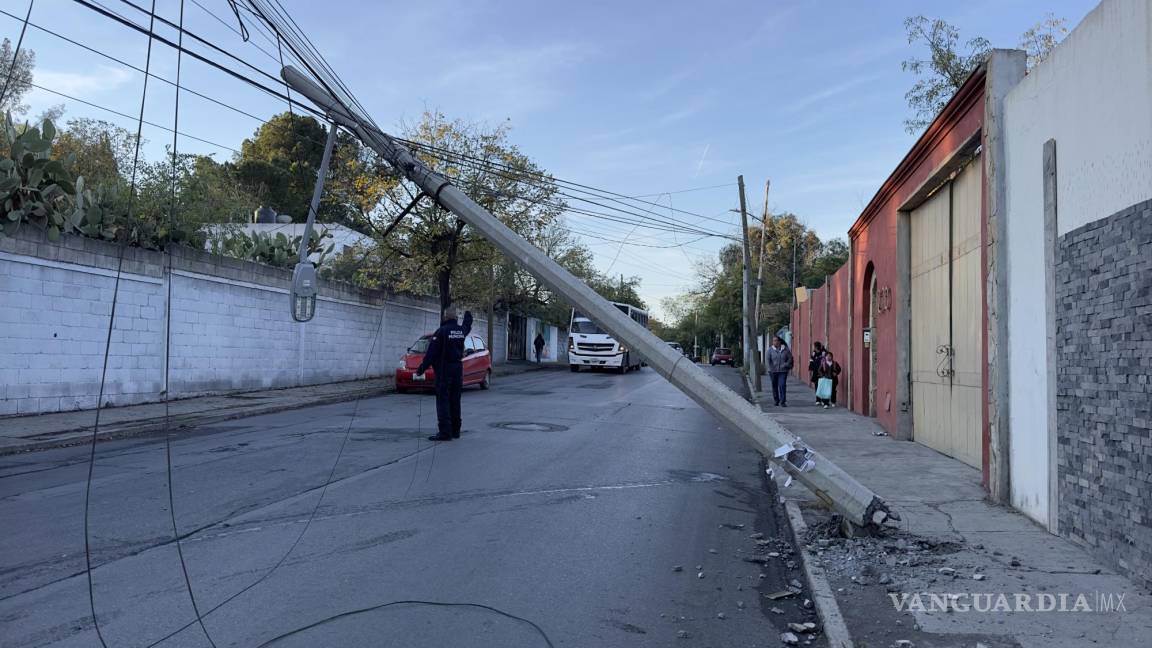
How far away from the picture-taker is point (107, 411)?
46.5 feet

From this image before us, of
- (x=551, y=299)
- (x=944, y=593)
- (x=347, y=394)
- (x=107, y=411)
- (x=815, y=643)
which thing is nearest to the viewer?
(x=815, y=643)

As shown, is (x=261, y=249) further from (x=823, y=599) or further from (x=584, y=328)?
(x=823, y=599)

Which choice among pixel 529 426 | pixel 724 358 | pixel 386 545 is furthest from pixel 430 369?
pixel 724 358

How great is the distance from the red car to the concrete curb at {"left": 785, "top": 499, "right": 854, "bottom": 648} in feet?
44.5

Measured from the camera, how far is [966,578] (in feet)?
17.0

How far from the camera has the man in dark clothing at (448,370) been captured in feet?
36.4

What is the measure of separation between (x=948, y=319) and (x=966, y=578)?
653cm

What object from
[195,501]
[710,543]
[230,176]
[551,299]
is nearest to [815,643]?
[710,543]

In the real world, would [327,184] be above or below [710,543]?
above

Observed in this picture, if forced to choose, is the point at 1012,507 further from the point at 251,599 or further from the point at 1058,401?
the point at 251,599

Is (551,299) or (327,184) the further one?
(551,299)

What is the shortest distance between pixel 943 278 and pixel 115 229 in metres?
14.4

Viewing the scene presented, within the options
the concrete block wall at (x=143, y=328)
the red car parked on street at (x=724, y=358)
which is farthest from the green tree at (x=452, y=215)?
the red car parked on street at (x=724, y=358)

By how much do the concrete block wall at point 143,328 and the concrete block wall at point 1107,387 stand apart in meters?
12.3
